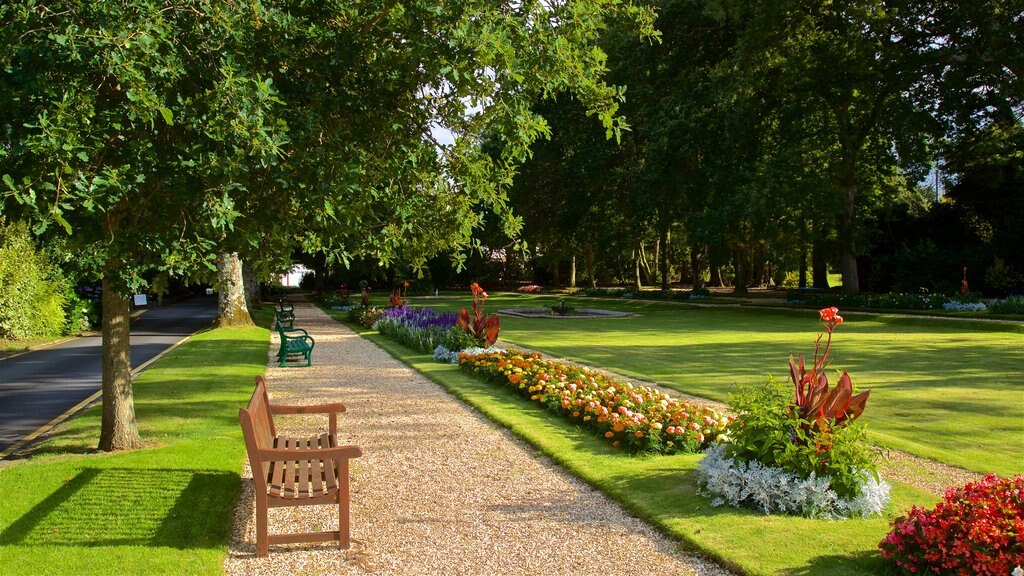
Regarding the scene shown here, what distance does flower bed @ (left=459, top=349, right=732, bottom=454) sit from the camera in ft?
23.9

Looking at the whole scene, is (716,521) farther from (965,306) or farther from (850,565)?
(965,306)

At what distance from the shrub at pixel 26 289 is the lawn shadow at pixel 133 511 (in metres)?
16.5

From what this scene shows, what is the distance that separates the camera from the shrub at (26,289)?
1995 centimetres

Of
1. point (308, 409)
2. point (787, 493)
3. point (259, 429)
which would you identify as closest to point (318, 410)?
point (308, 409)

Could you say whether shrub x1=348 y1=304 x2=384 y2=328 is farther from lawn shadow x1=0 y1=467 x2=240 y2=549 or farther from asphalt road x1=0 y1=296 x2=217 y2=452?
lawn shadow x1=0 y1=467 x2=240 y2=549

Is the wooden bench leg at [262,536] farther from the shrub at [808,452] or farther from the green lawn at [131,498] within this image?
the shrub at [808,452]

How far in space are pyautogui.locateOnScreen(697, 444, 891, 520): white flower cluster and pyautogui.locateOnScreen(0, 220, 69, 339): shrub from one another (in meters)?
20.4

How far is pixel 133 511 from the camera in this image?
5.62 m

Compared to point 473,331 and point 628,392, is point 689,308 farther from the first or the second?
point 628,392

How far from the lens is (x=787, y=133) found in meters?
27.7

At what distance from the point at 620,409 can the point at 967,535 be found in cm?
430

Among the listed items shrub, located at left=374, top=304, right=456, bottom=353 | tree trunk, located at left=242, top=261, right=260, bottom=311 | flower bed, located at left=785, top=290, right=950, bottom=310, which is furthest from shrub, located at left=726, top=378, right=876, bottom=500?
tree trunk, located at left=242, top=261, right=260, bottom=311

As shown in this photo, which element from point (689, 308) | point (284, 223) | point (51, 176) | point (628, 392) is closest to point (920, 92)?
point (689, 308)

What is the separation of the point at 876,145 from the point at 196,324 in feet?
87.5
